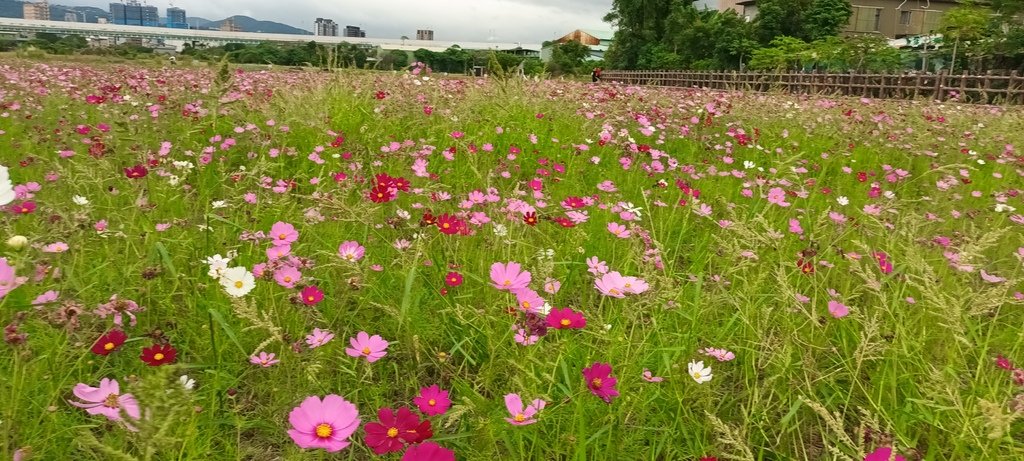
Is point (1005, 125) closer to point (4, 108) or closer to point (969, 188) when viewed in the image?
point (969, 188)

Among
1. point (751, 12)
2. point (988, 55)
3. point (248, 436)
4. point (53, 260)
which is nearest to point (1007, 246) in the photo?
point (248, 436)

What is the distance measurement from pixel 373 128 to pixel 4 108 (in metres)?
2.73

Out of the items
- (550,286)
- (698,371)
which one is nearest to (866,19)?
(698,371)

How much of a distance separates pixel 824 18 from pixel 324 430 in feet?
116

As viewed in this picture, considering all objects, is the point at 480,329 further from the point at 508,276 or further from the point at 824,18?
the point at 824,18

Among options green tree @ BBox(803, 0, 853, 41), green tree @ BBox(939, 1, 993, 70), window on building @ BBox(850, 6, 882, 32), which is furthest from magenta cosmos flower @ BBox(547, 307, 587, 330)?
window on building @ BBox(850, 6, 882, 32)

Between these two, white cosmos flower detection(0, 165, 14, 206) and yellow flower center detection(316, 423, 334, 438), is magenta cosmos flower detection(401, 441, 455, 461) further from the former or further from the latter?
white cosmos flower detection(0, 165, 14, 206)

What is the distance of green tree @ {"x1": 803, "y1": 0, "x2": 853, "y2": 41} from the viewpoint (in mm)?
30312

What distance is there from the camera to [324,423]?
2.59 feet

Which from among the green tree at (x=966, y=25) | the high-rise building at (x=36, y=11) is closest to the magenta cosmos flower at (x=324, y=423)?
the green tree at (x=966, y=25)

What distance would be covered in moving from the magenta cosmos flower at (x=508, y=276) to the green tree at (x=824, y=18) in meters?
34.3

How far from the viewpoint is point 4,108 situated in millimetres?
4215

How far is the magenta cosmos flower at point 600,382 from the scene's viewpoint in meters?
0.90

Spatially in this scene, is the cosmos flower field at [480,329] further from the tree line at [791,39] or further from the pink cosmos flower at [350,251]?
the tree line at [791,39]
